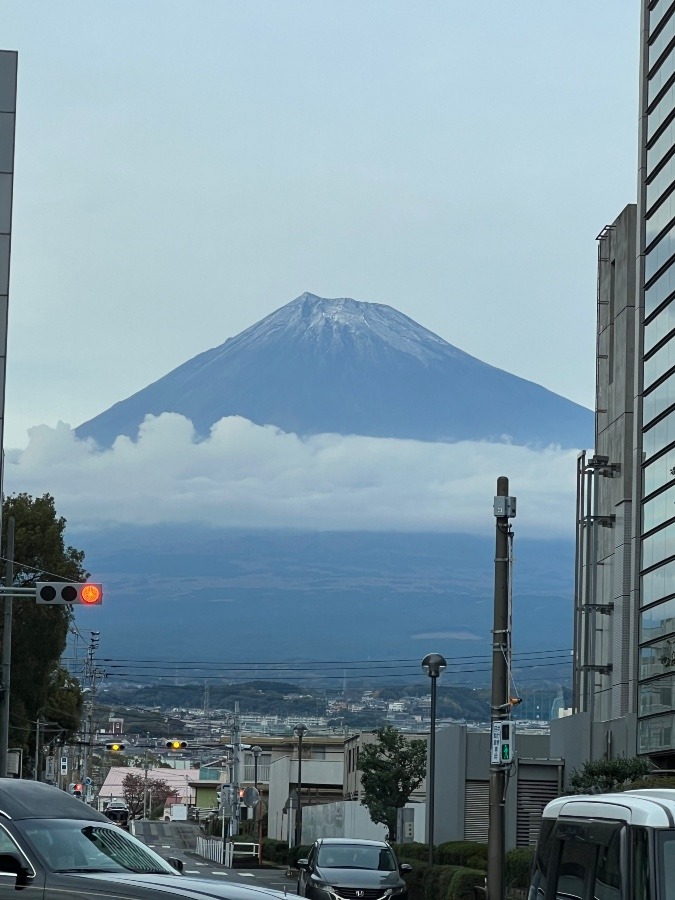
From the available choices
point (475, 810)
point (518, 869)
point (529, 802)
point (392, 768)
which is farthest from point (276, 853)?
point (518, 869)

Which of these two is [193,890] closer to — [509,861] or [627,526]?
[509,861]

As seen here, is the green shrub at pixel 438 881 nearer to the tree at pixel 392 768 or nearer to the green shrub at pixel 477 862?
the green shrub at pixel 477 862

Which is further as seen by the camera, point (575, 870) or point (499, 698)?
point (499, 698)

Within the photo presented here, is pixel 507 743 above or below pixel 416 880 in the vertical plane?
above

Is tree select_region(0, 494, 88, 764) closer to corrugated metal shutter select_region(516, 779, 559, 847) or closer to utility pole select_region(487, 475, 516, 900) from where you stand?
corrugated metal shutter select_region(516, 779, 559, 847)

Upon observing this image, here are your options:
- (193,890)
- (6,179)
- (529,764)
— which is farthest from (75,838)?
(6,179)

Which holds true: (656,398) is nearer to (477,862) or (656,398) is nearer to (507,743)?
(477,862)

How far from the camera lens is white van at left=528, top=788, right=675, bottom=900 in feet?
28.5

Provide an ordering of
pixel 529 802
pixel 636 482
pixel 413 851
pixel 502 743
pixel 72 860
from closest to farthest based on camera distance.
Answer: pixel 72 860, pixel 502 743, pixel 413 851, pixel 529 802, pixel 636 482

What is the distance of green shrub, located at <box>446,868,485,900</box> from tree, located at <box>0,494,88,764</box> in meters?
34.4

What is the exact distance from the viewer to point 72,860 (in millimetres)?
11258

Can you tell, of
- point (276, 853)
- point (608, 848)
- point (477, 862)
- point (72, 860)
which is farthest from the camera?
point (276, 853)

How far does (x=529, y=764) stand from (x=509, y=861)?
1628cm

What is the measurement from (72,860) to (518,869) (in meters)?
19.3
